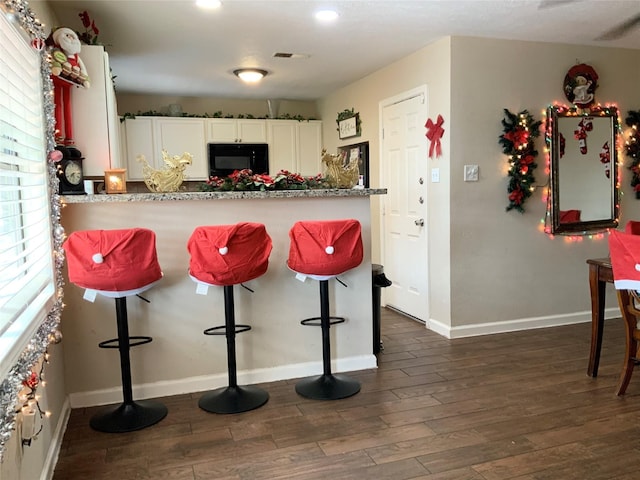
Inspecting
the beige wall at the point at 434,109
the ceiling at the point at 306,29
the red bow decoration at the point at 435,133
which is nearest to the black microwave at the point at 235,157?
the ceiling at the point at 306,29

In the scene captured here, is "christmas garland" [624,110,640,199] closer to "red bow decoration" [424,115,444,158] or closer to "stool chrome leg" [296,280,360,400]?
"red bow decoration" [424,115,444,158]

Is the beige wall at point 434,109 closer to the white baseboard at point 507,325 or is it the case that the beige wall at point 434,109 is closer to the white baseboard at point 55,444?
the white baseboard at point 507,325

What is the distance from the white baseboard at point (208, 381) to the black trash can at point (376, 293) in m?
0.22

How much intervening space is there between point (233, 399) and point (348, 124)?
368 cm

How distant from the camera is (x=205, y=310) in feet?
10.3

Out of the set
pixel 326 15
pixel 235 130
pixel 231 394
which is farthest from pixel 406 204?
pixel 235 130

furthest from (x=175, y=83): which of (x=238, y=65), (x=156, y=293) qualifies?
(x=156, y=293)

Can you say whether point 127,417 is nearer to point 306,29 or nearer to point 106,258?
point 106,258

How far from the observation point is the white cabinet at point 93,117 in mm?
3102

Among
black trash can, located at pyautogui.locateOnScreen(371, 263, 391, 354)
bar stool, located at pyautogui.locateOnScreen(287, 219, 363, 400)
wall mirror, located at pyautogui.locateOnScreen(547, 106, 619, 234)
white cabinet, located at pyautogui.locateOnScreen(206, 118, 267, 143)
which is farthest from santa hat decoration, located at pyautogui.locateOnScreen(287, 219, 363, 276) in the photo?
white cabinet, located at pyautogui.locateOnScreen(206, 118, 267, 143)

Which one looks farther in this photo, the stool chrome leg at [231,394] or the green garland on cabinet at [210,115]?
the green garland on cabinet at [210,115]

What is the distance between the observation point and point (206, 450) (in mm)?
2471

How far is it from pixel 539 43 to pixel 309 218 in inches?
98.1

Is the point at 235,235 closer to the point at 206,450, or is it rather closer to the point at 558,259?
the point at 206,450
